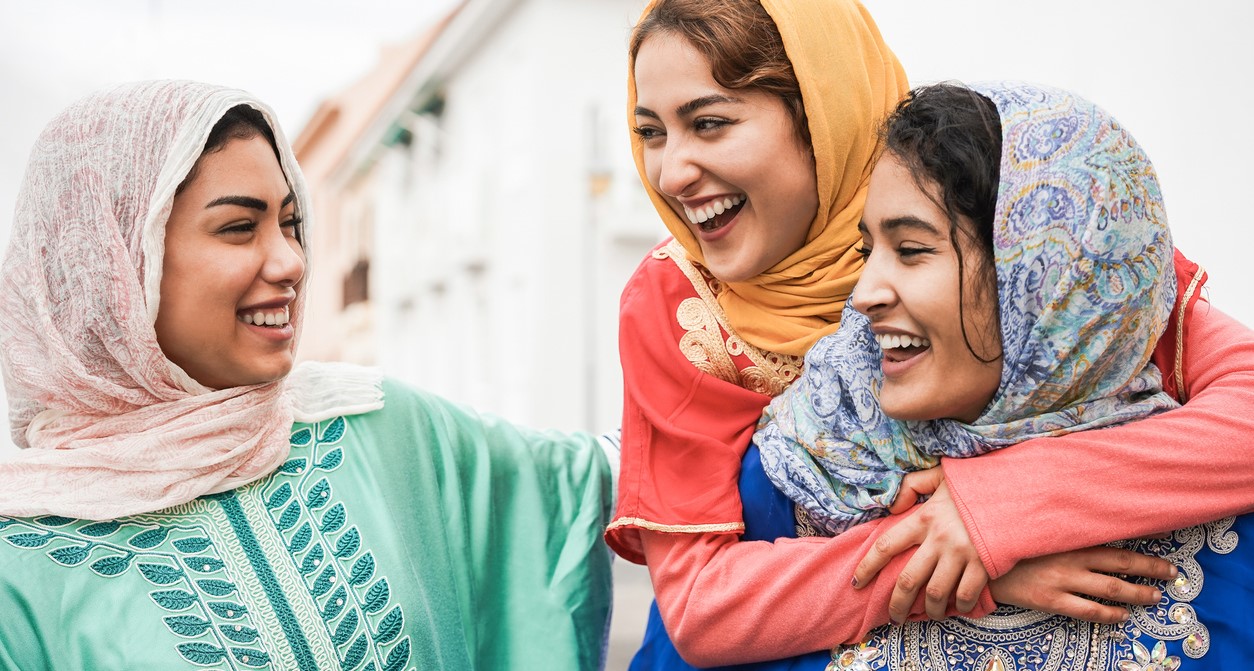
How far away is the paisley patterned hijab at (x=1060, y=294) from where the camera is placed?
1.74 m

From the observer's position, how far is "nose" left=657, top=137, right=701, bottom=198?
6.98ft

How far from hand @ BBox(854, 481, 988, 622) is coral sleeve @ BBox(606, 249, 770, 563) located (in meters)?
0.27

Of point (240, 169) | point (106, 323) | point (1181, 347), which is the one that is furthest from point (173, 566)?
point (1181, 347)

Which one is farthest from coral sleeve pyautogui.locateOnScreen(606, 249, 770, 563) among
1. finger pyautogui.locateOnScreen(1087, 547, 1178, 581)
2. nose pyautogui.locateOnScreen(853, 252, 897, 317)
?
finger pyautogui.locateOnScreen(1087, 547, 1178, 581)

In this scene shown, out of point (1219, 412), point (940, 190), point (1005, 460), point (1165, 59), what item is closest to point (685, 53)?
point (940, 190)

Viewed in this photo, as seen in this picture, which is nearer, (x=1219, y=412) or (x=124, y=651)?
(x=1219, y=412)

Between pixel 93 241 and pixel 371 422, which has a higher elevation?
pixel 93 241

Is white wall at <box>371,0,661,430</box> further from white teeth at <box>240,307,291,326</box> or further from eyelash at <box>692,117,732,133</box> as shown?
eyelash at <box>692,117,732,133</box>

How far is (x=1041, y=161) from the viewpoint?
175 centimetres

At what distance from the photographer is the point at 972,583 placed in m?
1.80

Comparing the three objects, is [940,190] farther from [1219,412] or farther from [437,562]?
[437,562]

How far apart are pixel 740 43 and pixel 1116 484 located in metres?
0.91

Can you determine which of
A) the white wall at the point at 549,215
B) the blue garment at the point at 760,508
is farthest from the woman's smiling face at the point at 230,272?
the white wall at the point at 549,215

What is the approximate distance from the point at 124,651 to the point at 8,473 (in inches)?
15.2
